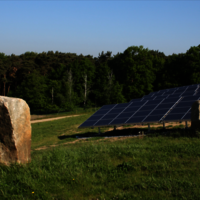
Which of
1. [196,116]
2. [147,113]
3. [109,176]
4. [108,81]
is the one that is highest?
[108,81]

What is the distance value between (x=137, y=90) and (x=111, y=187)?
6202 centimetres

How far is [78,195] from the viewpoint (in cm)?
636

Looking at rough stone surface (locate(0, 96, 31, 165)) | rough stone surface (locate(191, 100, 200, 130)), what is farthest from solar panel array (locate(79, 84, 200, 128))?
rough stone surface (locate(0, 96, 31, 165))

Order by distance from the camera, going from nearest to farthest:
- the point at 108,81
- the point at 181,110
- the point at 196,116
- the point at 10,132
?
1. the point at 10,132
2. the point at 196,116
3. the point at 181,110
4. the point at 108,81

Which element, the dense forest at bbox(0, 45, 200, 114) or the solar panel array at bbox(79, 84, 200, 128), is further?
the dense forest at bbox(0, 45, 200, 114)

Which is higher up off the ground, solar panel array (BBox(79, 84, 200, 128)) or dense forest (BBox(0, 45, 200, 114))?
dense forest (BBox(0, 45, 200, 114))

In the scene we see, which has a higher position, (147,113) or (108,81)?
(108,81)

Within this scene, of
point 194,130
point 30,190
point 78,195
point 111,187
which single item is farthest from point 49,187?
point 194,130

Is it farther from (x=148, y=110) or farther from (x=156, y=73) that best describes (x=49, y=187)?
(x=156, y=73)

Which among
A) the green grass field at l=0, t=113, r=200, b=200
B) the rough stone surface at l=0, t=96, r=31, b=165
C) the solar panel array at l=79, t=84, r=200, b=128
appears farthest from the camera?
the solar panel array at l=79, t=84, r=200, b=128

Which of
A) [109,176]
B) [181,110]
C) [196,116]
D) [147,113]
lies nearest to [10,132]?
[109,176]

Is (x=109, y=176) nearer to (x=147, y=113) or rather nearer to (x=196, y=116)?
(x=196, y=116)

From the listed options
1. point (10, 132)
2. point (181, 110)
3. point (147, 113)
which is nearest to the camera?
point (10, 132)

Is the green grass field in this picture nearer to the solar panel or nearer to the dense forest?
the solar panel
